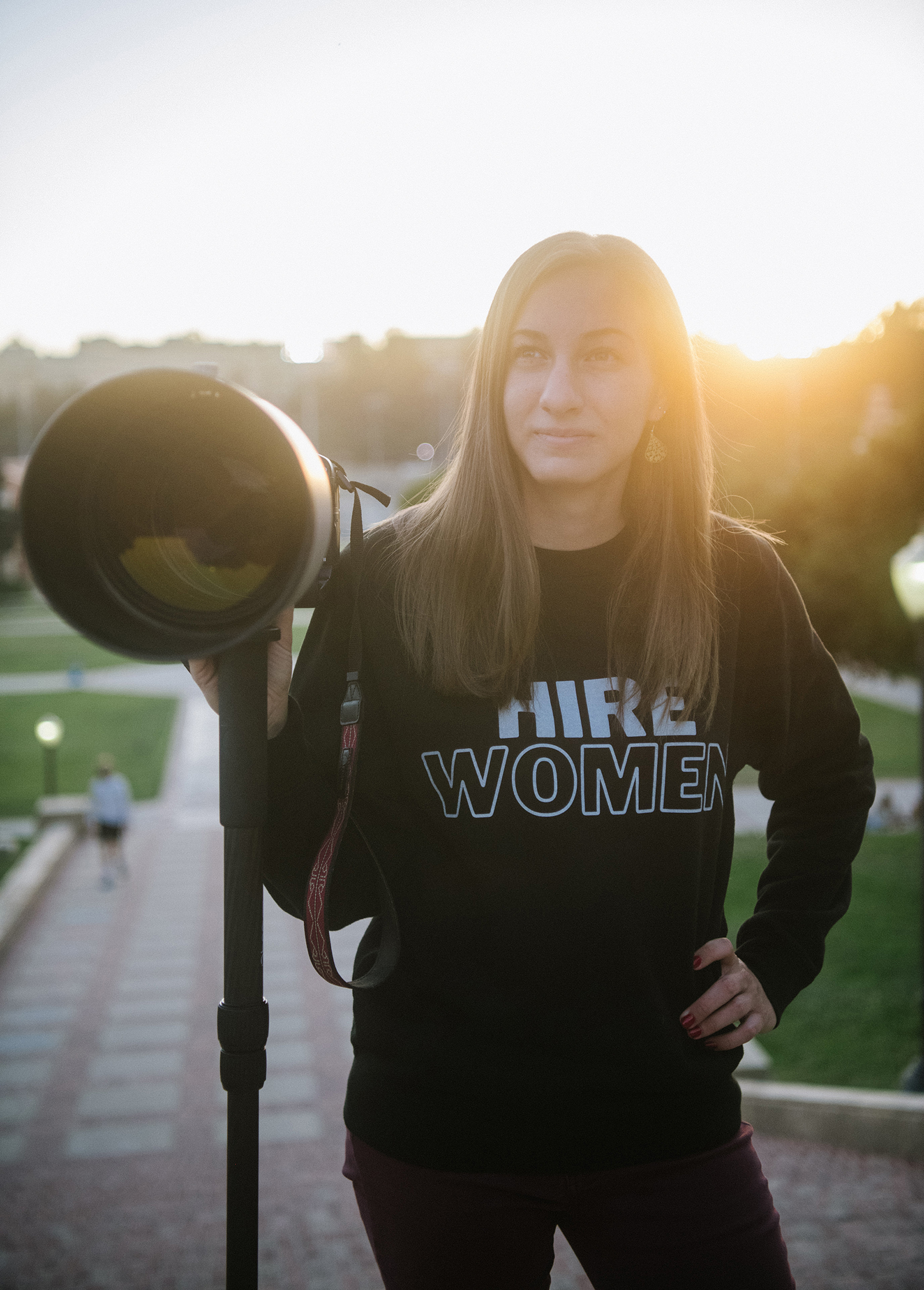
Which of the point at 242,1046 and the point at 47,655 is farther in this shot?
the point at 47,655

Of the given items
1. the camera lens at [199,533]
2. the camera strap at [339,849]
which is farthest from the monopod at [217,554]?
the camera strap at [339,849]

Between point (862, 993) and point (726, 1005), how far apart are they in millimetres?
7710

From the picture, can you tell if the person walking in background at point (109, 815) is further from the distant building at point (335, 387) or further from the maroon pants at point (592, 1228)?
the distant building at point (335, 387)

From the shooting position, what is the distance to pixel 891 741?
20.9m

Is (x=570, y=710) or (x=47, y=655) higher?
(x=570, y=710)

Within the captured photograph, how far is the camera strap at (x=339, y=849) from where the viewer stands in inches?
47.5

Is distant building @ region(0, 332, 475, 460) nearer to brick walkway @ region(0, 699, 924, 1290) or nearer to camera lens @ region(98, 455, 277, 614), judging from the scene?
brick walkway @ region(0, 699, 924, 1290)

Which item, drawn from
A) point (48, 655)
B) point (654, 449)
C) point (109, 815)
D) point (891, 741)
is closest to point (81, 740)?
→ point (109, 815)

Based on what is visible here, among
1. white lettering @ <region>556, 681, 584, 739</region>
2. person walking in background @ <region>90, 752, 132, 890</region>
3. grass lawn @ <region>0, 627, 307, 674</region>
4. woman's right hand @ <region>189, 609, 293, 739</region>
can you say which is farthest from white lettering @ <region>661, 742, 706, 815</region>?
grass lawn @ <region>0, 627, 307, 674</region>

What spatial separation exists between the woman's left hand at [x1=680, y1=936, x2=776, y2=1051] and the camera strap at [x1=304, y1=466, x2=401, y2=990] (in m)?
0.39

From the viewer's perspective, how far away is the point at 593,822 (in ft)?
4.22

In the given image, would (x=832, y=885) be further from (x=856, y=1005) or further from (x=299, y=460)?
(x=856, y=1005)

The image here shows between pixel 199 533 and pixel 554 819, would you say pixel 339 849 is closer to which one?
pixel 554 819

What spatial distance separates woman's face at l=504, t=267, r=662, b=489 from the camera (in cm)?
137
